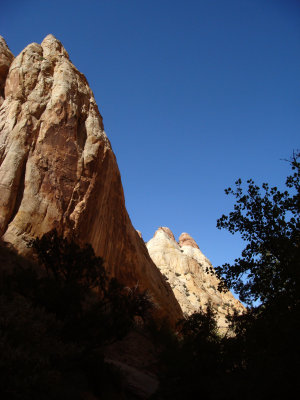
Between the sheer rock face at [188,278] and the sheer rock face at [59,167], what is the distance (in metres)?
25.4

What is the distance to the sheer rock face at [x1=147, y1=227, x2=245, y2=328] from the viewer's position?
55059mm

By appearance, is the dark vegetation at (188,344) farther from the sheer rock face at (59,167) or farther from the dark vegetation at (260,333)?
the sheer rock face at (59,167)

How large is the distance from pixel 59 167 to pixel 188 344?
15974 mm

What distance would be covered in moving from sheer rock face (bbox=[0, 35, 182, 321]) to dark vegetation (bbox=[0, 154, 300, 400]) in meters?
7.71

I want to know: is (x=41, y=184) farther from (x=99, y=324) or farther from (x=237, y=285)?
Answer: (x=237, y=285)

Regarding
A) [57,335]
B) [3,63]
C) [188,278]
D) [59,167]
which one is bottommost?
[57,335]

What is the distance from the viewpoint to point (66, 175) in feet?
73.1

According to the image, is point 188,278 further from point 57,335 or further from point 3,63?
point 57,335

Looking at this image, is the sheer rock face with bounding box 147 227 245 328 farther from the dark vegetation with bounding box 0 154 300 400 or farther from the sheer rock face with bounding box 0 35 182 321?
the dark vegetation with bounding box 0 154 300 400

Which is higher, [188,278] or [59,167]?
[188,278]

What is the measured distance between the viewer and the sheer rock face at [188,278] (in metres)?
55.1

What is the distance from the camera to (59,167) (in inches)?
872

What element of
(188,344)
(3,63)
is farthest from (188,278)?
(188,344)

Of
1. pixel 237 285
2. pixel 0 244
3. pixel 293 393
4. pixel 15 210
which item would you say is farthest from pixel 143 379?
pixel 15 210
